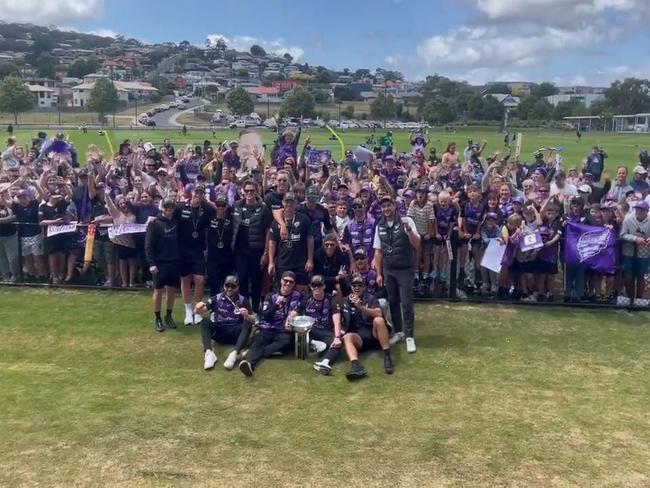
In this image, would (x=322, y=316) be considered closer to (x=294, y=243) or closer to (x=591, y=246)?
(x=294, y=243)

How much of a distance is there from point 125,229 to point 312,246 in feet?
12.0

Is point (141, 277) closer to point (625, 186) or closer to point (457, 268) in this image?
point (457, 268)

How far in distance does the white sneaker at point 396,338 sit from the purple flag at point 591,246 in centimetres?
331

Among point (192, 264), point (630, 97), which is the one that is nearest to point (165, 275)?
point (192, 264)

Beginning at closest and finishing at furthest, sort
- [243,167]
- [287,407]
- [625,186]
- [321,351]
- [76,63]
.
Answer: [287,407] → [321,351] → [625,186] → [243,167] → [76,63]

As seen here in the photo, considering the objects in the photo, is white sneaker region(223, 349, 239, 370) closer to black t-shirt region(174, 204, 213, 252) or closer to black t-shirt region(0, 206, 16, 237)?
black t-shirt region(174, 204, 213, 252)

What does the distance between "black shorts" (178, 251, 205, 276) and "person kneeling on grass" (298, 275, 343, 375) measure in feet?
6.24

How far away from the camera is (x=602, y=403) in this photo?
284 inches

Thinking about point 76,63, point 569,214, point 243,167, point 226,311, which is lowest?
point 226,311

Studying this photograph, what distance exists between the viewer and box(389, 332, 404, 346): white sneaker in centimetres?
904

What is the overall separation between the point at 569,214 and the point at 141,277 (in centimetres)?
760

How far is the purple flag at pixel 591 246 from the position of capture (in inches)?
405

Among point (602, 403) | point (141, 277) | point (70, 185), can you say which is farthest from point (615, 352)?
point (70, 185)

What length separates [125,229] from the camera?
36.0ft
